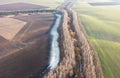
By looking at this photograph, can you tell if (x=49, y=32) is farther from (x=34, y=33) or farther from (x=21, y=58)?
(x=21, y=58)

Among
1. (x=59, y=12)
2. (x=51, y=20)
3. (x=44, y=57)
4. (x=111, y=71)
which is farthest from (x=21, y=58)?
(x=59, y=12)

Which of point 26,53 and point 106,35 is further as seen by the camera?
point 106,35

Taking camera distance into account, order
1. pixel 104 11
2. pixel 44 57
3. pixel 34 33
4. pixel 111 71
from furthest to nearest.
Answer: pixel 104 11, pixel 34 33, pixel 44 57, pixel 111 71

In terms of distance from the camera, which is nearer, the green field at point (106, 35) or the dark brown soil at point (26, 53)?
the dark brown soil at point (26, 53)

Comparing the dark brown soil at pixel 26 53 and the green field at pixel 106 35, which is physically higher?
the dark brown soil at pixel 26 53

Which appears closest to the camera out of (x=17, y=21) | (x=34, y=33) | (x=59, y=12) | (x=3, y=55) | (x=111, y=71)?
(x=111, y=71)
